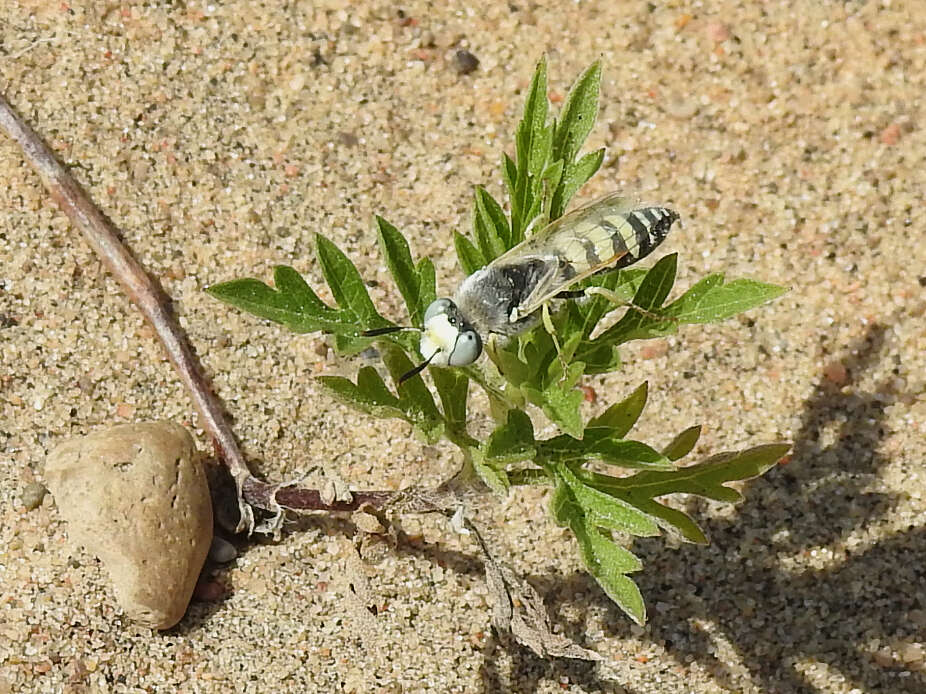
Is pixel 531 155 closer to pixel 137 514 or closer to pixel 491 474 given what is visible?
pixel 491 474

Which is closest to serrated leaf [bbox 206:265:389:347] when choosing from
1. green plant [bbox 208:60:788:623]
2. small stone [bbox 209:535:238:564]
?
green plant [bbox 208:60:788:623]

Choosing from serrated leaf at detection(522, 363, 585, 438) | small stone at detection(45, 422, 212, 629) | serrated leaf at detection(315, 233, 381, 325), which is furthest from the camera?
small stone at detection(45, 422, 212, 629)

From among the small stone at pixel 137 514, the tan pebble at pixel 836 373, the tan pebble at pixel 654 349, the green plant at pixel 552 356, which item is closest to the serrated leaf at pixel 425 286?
the green plant at pixel 552 356

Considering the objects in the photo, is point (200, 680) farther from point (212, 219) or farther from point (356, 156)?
point (356, 156)

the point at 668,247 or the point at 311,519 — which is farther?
the point at 668,247

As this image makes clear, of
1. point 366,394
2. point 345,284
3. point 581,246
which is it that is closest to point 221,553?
point 366,394

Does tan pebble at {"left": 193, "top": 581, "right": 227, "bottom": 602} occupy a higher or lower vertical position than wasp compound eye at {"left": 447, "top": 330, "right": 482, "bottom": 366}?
lower

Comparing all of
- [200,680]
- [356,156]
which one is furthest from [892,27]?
[200,680]

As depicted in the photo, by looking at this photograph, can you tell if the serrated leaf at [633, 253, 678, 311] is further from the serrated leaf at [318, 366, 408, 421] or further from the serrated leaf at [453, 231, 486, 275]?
the serrated leaf at [318, 366, 408, 421]
